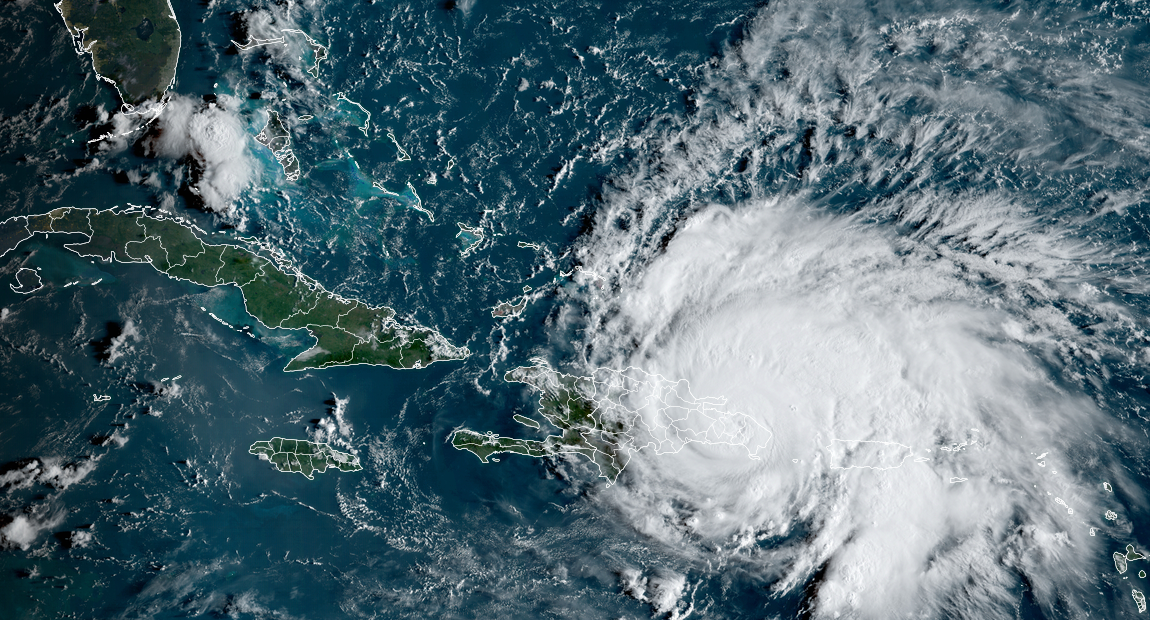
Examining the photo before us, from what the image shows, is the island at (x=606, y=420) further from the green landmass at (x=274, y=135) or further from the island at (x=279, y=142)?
the green landmass at (x=274, y=135)

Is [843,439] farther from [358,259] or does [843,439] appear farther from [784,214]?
[358,259]

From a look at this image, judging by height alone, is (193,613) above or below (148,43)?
below

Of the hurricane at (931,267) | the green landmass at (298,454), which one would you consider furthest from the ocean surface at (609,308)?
the green landmass at (298,454)

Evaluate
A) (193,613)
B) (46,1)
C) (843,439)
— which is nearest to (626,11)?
(843,439)

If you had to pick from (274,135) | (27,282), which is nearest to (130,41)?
(274,135)

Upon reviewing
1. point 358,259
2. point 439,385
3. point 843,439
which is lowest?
point 843,439

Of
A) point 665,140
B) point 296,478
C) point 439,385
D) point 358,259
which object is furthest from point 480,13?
point 296,478
